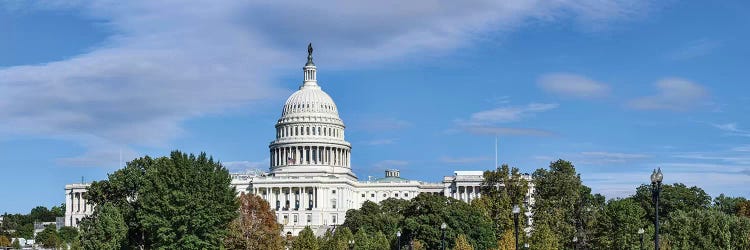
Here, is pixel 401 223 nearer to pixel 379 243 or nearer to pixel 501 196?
pixel 501 196

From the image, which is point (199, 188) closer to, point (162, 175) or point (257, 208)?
point (162, 175)

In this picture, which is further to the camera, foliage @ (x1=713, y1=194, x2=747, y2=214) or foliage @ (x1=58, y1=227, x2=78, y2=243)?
foliage @ (x1=58, y1=227, x2=78, y2=243)

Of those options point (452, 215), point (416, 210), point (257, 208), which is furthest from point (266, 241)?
point (416, 210)

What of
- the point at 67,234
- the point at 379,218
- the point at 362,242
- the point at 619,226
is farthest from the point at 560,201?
the point at 67,234

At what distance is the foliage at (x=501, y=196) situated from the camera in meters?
115

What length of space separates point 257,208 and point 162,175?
1909 centimetres

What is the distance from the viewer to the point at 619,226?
10638 centimetres

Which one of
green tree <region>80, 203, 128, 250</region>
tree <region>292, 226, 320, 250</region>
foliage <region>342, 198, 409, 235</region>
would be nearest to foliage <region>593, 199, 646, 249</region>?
foliage <region>342, 198, 409, 235</region>

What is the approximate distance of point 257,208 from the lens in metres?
110

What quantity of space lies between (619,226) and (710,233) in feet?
39.7

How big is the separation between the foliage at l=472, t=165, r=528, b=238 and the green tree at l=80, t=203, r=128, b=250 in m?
37.1

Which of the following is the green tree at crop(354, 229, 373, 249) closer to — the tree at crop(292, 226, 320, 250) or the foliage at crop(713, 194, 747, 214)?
the tree at crop(292, 226, 320, 250)

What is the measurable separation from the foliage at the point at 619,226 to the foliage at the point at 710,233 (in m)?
4.17

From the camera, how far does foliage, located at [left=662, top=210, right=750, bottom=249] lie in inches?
3723
